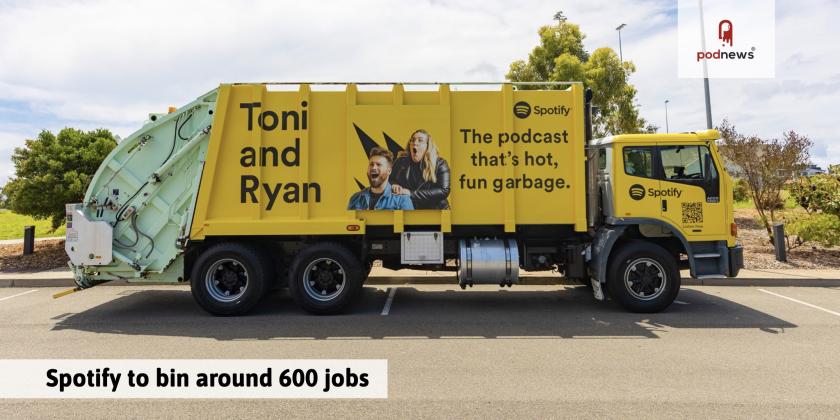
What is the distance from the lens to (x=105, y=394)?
426 centimetres

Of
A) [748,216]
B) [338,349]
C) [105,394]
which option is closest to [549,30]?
[748,216]

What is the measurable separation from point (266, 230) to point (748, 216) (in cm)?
1649

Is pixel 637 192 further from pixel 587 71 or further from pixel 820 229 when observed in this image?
pixel 587 71

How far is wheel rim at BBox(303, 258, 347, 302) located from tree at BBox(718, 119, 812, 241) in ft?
36.9

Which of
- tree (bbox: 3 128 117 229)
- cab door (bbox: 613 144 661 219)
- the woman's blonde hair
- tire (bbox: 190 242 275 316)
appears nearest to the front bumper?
cab door (bbox: 613 144 661 219)

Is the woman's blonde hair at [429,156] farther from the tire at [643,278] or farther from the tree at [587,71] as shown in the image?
the tree at [587,71]

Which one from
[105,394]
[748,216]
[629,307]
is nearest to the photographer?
[105,394]

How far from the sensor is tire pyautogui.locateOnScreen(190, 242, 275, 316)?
22.6ft

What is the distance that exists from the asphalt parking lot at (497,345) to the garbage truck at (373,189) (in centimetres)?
60

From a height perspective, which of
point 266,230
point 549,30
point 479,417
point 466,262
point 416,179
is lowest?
point 479,417

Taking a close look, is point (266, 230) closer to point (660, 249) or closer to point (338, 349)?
point (338, 349)

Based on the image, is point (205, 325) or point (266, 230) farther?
point (266, 230)

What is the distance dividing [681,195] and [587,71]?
989 centimetres

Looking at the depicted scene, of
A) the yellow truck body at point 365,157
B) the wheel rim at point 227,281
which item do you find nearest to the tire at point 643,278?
the yellow truck body at point 365,157
